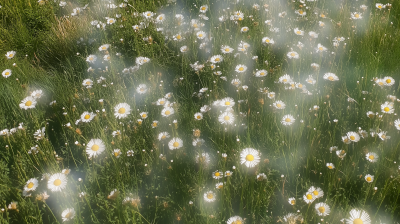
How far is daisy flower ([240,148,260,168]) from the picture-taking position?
2021 mm

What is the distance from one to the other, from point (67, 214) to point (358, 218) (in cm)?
192

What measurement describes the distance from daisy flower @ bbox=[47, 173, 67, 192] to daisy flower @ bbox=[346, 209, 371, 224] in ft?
6.48

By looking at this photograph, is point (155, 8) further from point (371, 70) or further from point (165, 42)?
point (371, 70)

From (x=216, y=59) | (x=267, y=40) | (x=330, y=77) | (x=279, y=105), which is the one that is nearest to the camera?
(x=279, y=105)

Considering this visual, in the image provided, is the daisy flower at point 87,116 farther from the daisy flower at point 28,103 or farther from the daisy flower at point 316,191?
the daisy flower at point 316,191

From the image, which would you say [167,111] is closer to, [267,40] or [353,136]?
[267,40]

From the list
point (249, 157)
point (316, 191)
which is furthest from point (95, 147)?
point (316, 191)

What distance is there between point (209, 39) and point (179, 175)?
167cm

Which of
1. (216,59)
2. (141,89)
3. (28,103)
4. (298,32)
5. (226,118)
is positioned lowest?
(226,118)

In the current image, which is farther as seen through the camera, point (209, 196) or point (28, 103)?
point (28, 103)

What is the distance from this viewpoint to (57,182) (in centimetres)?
206

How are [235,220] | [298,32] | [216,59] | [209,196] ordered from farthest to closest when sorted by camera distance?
A: [298,32], [216,59], [209,196], [235,220]

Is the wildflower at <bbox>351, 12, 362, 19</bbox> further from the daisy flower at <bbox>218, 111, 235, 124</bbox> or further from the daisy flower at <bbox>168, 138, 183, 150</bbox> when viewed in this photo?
the daisy flower at <bbox>168, 138, 183, 150</bbox>

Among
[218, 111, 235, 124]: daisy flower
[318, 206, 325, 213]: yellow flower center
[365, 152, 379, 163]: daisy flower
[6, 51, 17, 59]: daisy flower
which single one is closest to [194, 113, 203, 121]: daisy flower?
[218, 111, 235, 124]: daisy flower
